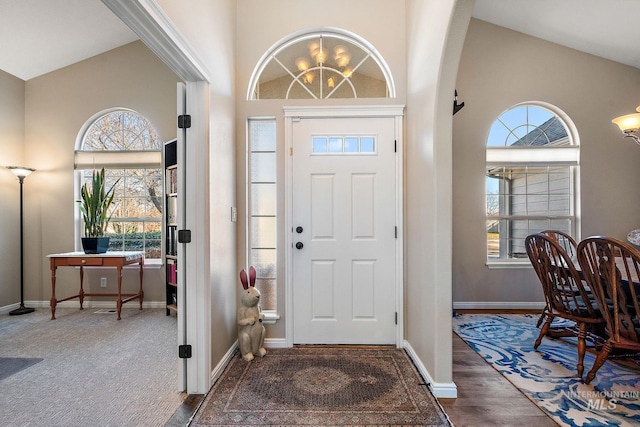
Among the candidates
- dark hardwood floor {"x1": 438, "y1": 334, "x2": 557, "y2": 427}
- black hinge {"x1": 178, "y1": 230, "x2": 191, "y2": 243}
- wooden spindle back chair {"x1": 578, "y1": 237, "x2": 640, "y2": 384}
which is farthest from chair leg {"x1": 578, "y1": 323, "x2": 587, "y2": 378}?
black hinge {"x1": 178, "y1": 230, "x2": 191, "y2": 243}

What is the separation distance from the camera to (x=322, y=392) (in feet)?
6.71

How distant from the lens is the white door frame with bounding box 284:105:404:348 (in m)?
2.75

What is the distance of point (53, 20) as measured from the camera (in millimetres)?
3324

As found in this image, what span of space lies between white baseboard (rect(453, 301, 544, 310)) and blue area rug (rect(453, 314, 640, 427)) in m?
0.64

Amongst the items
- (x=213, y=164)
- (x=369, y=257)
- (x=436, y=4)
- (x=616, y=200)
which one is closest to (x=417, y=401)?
(x=369, y=257)

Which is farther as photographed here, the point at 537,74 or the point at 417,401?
the point at 537,74

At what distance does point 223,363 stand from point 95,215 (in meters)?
2.71

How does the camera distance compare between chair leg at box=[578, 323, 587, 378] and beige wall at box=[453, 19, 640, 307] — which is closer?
chair leg at box=[578, 323, 587, 378]

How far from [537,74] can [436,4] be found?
2847 mm

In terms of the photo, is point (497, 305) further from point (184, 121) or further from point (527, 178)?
point (184, 121)

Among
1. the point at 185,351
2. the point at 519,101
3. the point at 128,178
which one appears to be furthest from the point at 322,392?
the point at 519,101

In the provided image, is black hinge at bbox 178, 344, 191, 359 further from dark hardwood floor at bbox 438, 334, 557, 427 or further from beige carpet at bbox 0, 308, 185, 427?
dark hardwood floor at bbox 438, 334, 557, 427

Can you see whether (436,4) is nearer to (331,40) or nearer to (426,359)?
(331,40)

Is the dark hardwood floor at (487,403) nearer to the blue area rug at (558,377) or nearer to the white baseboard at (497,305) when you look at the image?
the blue area rug at (558,377)
